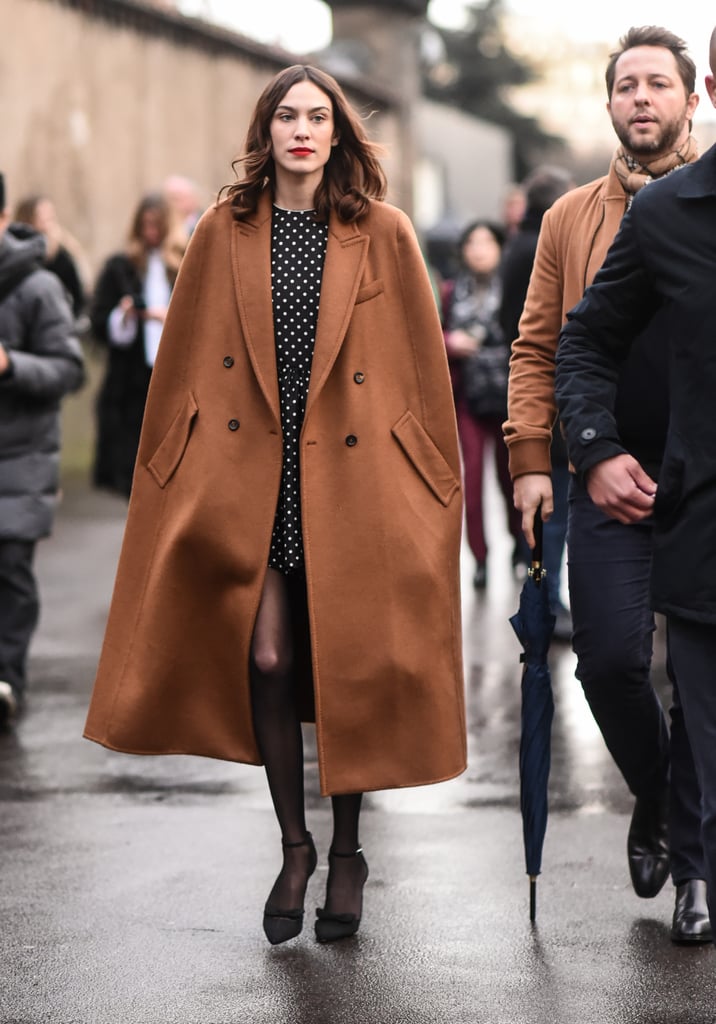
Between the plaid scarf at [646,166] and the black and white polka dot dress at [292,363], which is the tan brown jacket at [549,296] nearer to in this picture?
the plaid scarf at [646,166]

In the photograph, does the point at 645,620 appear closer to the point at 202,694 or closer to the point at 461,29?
the point at 202,694

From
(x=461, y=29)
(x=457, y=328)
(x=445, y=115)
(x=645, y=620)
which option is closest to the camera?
(x=645, y=620)

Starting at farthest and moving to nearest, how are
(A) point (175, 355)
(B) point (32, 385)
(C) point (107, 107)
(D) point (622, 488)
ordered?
(C) point (107, 107), (B) point (32, 385), (A) point (175, 355), (D) point (622, 488)

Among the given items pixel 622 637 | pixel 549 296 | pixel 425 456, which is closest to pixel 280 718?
pixel 425 456

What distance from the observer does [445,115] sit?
40.7 metres

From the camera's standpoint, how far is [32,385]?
24.5 feet

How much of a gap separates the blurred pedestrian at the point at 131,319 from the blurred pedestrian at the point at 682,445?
678cm

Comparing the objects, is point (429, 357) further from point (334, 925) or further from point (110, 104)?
point (110, 104)

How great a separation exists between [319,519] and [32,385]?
2.81 m

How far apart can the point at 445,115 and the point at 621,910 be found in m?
36.7

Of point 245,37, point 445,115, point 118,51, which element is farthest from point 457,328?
point 445,115

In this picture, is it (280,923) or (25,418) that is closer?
(280,923)

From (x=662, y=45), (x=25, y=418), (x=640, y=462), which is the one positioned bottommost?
(x=25, y=418)

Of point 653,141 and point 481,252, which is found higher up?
point 653,141
